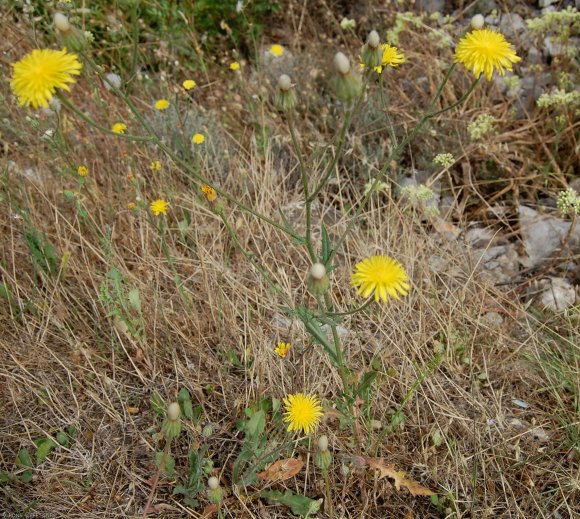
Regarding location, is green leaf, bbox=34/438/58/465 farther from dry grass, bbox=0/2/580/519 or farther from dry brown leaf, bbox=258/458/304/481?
dry brown leaf, bbox=258/458/304/481

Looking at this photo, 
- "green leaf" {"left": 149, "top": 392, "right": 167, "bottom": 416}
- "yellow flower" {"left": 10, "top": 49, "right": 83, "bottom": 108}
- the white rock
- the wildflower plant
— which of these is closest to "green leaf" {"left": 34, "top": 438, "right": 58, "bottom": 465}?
"green leaf" {"left": 149, "top": 392, "right": 167, "bottom": 416}

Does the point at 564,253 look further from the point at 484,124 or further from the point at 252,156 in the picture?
the point at 252,156

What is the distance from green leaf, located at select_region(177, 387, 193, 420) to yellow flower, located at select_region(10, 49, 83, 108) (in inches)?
39.4

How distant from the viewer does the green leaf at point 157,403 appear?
1790 mm

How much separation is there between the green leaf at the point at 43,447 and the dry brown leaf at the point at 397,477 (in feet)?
3.13

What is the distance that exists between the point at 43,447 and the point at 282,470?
2.38 ft

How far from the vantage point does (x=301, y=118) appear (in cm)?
313

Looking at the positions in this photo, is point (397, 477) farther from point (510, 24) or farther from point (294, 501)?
point (510, 24)

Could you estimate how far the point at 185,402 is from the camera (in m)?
1.81

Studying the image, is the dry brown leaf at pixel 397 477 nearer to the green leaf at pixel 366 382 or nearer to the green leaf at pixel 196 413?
the green leaf at pixel 366 382

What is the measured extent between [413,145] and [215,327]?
151 cm

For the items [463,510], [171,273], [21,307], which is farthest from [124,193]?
[463,510]

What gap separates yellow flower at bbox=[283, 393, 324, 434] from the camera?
1.56 meters

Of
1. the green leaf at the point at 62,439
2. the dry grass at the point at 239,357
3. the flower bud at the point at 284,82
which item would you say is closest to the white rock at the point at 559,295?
the dry grass at the point at 239,357
